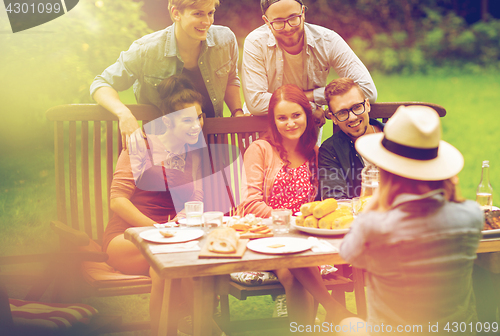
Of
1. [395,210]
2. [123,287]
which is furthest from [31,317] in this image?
[395,210]

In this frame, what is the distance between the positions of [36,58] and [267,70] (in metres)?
3.31

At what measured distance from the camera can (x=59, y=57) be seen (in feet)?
16.6

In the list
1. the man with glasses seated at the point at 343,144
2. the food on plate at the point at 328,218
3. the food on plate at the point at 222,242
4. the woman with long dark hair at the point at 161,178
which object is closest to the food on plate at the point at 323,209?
the food on plate at the point at 328,218

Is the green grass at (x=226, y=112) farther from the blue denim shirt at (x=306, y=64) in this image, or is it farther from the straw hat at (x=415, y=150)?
the straw hat at (x=415, y=150)

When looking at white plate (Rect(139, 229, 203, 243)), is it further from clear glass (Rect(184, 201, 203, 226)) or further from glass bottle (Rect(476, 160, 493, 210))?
glass bottle (Rect(476, 160, 493, 210))

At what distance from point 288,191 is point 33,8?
387 cm

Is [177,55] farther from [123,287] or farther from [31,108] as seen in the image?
[31,108]

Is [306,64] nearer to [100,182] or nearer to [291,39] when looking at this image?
[291,39]

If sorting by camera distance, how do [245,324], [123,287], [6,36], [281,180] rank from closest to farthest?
[123,287], [245,324], [281,180], [6,36]

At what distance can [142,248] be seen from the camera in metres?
1.58

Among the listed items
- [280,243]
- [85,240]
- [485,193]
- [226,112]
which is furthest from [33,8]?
[485,193]

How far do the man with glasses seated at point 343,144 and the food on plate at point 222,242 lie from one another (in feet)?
3.30

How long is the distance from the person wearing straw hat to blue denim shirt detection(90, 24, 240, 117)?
1912 millimetres

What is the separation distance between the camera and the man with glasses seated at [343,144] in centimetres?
243
